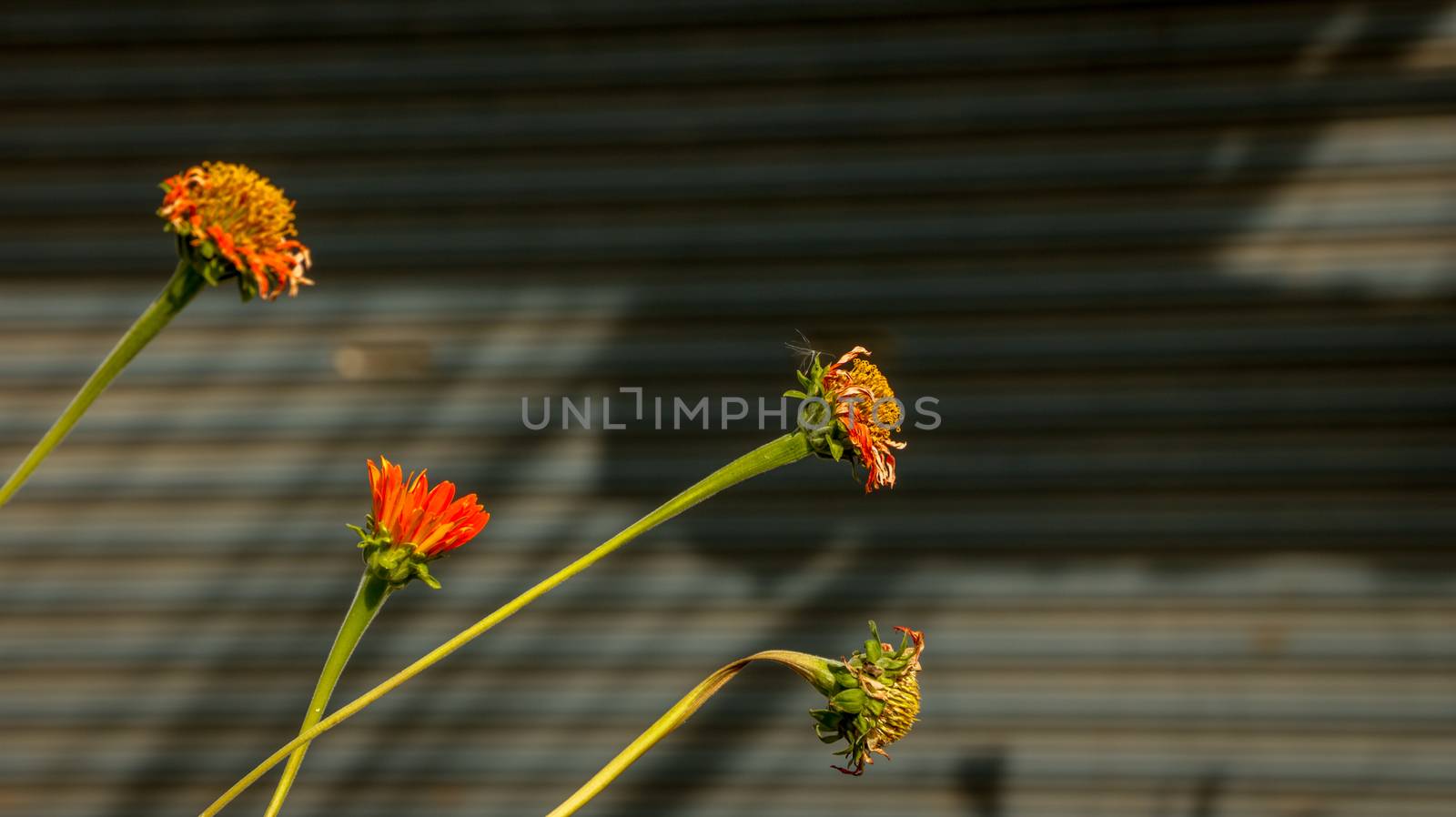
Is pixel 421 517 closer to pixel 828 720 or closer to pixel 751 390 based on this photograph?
pixel 828 720

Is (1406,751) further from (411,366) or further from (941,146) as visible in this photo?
(411,366)

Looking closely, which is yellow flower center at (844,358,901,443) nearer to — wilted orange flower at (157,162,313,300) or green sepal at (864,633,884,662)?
green sepal at (864,633,884,662)

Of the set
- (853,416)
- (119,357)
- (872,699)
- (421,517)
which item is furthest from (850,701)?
(119,357)

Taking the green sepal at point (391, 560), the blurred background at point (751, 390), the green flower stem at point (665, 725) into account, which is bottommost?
the green flower stem at point (665, 725)

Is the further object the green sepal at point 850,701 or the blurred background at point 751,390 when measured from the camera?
the blurred background at point 751,390

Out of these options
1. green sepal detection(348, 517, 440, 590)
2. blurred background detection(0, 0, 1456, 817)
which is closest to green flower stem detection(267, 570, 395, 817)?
green sepal detection(348, 517, 440, 590)

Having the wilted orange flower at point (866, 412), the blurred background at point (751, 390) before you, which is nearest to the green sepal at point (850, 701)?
the wilted orange flower at point (866, 412)

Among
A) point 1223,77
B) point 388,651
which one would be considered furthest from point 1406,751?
point 388,651

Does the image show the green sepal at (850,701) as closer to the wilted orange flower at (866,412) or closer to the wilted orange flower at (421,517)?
the wilted orange flower at (866,412)
